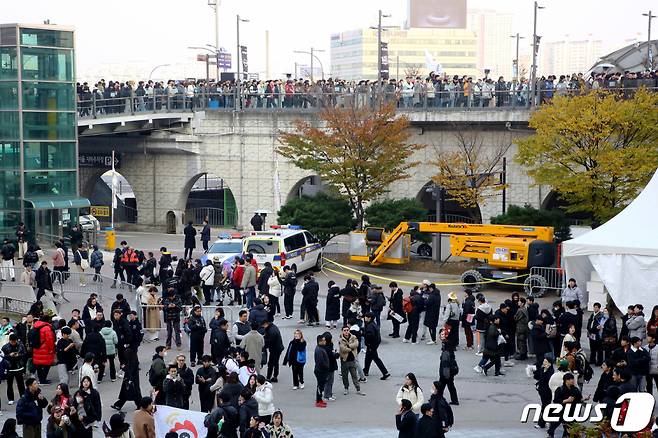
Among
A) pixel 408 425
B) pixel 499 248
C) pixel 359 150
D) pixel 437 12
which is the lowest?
pixel 408 425

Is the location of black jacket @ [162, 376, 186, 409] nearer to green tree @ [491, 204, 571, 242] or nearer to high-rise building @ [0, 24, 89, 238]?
green tree @ [491, 204, 571, 242]

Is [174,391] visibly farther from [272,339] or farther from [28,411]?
[272,339]

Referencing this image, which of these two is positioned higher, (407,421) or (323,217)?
(323,217)

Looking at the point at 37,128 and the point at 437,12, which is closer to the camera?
the point at 37,128

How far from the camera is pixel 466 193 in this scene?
120 feet

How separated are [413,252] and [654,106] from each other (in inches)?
348

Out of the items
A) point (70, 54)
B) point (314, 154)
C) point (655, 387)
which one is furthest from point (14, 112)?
point (655, 387)

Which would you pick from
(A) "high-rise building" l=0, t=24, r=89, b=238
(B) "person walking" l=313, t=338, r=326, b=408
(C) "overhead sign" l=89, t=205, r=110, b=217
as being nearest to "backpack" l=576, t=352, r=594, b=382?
(B) "person walking" l=313, t=338, r=326, b=408

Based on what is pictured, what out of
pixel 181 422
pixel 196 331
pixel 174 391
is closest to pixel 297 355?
pixel 196 331

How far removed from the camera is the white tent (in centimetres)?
2538

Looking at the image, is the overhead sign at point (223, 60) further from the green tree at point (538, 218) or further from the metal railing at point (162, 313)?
the metal railing at point (162, 313)

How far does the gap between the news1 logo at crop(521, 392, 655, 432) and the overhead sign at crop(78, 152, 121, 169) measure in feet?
114

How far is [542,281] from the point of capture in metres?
30.1

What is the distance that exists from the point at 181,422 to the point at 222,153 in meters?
32.2
